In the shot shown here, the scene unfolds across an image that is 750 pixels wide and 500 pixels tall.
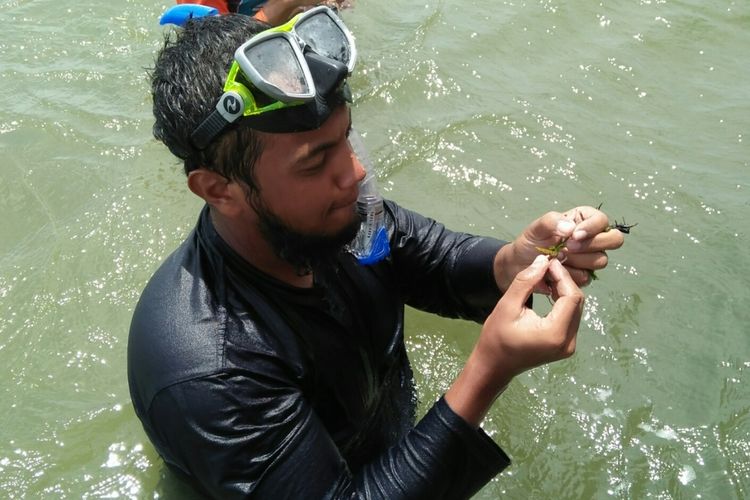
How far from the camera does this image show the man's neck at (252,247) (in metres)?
2.29

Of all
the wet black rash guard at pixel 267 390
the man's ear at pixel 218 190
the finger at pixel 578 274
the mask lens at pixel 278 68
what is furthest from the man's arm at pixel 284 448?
the mask lens at pixel 278 68

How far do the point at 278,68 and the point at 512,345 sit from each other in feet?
3.43

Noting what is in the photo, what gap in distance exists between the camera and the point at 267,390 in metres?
2.11

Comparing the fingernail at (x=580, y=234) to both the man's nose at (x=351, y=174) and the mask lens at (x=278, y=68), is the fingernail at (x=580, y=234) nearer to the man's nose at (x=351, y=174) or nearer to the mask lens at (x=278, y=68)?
the man's nose at (x=351, y=174)

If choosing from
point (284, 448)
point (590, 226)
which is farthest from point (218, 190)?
point (590, 226)

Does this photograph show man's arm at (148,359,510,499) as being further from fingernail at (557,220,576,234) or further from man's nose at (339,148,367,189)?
fingernail at (557,220,576,234)

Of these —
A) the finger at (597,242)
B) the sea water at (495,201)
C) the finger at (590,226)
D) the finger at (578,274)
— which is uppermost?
the finger at (590,226)

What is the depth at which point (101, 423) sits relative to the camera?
141 inches

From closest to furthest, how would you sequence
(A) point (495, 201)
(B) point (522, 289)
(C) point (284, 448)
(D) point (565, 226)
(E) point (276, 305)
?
(C) point (284, 448) → (B) point (522, 289) → (E) point (276, 305) → (D) point (565, 226) → (A) point (495, 201)

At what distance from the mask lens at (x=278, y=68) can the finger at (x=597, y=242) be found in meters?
1.01

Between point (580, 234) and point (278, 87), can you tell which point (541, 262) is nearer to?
point (580, 234)

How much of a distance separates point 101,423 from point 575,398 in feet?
7.72

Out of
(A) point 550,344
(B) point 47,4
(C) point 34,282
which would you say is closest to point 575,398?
(A) point 550,344

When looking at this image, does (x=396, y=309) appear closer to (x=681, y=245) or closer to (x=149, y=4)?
(x=681, y=245)
